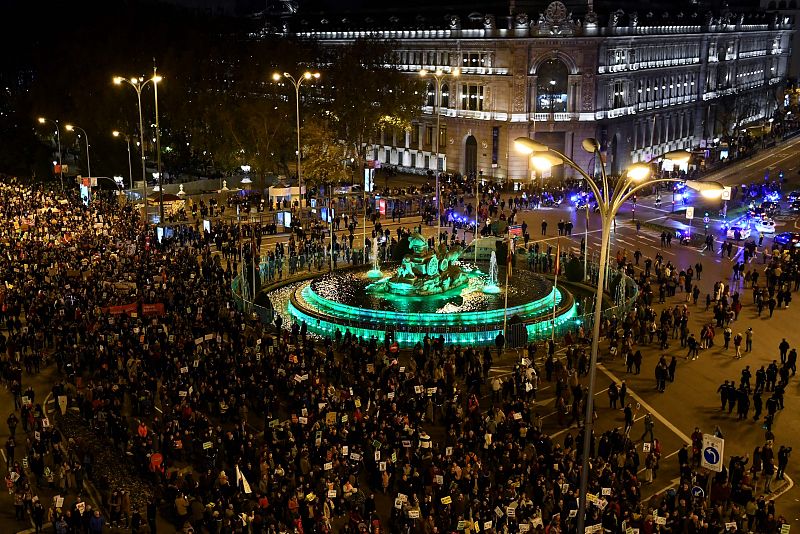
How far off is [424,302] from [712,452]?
20.0 m

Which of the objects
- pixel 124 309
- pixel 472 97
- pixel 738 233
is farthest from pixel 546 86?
pixel 124 309

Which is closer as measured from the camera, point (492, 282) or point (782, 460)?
point (782, 460)

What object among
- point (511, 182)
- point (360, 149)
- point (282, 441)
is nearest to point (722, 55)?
point (511, 182)

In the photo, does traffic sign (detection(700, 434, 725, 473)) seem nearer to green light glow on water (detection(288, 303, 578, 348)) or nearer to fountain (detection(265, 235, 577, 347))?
fountain (detection(265, 235, 577, 347))

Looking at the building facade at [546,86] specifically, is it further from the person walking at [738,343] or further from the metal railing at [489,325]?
the person walking at [738,343]

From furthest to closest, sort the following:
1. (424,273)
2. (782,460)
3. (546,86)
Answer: (546,86) → (424,273) → (782,460)

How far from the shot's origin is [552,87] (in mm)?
86500

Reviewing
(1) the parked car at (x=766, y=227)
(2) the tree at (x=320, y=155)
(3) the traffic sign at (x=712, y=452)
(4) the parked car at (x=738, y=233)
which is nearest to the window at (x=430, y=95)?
(2) the tree at (x=320, y=155)

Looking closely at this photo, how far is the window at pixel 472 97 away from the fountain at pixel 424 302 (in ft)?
145

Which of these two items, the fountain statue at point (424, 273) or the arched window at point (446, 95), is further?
the arched window at point (446, 95)

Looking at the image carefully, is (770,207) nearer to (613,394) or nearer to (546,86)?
(546,86)

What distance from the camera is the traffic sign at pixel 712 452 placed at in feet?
76.5

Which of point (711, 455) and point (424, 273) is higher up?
point (711, 455)

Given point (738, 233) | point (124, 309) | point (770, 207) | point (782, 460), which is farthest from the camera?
point (770, 207)
